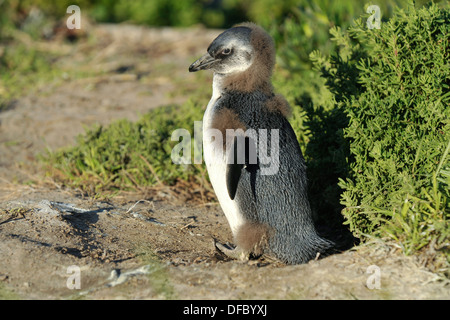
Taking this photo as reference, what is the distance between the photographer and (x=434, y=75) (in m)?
3.46

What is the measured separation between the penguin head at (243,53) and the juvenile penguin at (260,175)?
1.3 inches

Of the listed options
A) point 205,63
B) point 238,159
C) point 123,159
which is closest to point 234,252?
point 238,159

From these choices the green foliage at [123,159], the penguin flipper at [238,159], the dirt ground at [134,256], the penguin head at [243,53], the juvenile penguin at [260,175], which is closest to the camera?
the dirt ground at [134,256]

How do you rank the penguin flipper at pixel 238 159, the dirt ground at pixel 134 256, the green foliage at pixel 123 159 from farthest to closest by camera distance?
the green foliage at pixel 123 159 → the penguin flipper at pixel 238 159 → the dirt ground at pixel 134 256

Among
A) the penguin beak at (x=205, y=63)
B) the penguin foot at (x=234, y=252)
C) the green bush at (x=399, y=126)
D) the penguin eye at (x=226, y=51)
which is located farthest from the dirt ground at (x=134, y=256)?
the penguin eye at (x=226, y=51)

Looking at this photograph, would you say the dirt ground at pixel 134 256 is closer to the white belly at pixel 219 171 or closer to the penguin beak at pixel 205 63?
the white belly at pixel 219 171

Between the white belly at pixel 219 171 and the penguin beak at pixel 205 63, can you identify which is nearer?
the white belly at pixel 219 171

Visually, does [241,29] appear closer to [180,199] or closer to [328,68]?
[328,68]

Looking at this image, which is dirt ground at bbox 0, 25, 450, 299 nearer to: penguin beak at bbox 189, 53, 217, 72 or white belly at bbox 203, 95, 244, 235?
white belly at bbox 203, 95, 244, 235

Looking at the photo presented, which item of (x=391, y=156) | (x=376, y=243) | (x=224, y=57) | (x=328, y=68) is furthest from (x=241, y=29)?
(x=376, y=243)

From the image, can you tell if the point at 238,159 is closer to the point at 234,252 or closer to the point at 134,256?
the point at 234,252

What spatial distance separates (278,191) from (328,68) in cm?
121

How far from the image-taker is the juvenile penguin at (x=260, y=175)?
10.7 feet

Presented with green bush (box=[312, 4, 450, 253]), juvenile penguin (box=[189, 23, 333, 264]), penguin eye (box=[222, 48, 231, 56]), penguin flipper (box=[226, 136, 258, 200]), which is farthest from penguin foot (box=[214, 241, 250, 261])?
penguin eye (box=[222, 48, 231, 56])
